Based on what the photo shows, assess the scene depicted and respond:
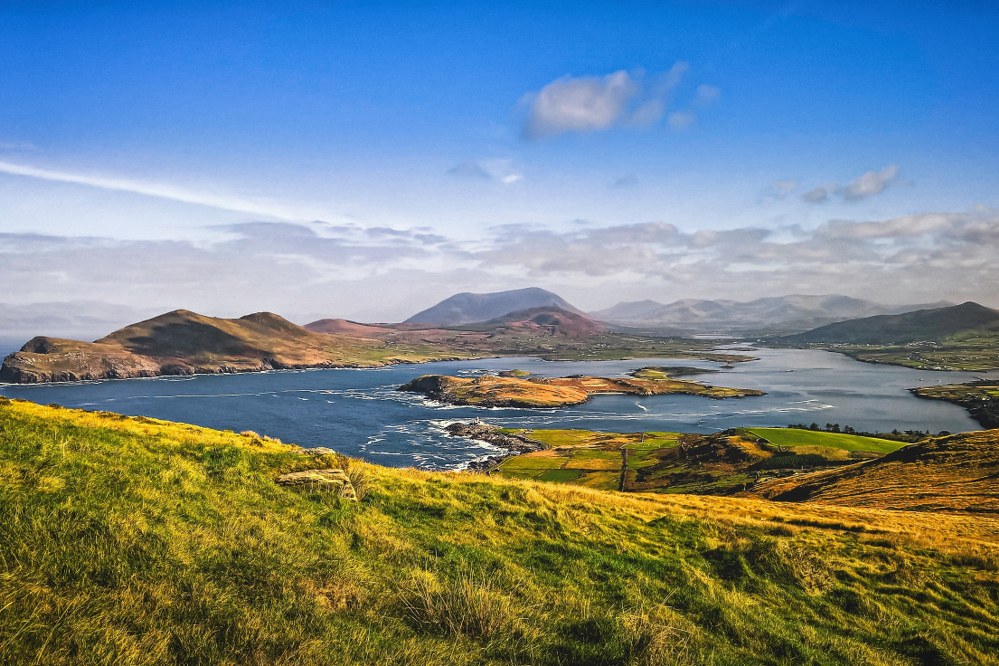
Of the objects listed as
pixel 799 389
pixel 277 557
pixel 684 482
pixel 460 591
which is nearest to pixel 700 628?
pixel 460 591

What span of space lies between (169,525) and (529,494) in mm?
12254

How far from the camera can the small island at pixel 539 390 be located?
445ft

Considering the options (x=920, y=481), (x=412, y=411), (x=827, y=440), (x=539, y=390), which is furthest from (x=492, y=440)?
(x=920, y=481)

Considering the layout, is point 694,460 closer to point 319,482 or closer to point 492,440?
point 492,440

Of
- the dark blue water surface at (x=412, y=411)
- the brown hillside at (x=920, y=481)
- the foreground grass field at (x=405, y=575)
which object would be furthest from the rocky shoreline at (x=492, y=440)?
the foreground grass field at (x=405, y=575)

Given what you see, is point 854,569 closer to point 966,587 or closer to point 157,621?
point 966,587

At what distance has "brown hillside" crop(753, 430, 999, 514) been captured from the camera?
2973cm

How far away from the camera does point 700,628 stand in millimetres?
9211

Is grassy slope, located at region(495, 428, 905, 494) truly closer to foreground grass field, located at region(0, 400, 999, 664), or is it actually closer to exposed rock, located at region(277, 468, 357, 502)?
foreground grass field, located at region(0, 400, 999, 664)

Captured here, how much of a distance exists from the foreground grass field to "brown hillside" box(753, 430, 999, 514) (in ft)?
49.7

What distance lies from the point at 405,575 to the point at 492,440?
266 ft

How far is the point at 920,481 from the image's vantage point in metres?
35.2

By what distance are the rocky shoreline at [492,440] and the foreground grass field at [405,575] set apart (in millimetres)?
→ 54266

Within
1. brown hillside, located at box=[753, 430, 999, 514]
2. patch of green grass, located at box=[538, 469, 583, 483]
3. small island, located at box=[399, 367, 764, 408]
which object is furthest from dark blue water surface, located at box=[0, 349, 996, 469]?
brown hillside, located at box=[753, 430, 999, 514]
